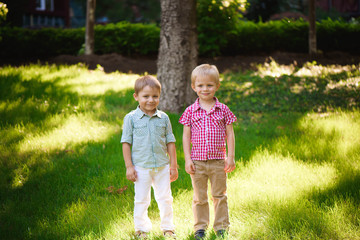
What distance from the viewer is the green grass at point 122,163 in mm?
3182

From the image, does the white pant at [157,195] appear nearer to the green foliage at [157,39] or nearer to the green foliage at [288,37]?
the green foliage at [157,39]

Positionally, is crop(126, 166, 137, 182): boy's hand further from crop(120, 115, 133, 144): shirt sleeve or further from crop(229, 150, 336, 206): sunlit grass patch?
crop(229, 150, 336, 206): sunlit grass patch

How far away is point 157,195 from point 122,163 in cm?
163

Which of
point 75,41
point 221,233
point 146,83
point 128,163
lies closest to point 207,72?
point 146,83

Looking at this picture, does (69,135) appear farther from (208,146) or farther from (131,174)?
(208,146)

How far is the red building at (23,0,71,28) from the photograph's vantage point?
2661cm

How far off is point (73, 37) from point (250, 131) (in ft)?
35.6

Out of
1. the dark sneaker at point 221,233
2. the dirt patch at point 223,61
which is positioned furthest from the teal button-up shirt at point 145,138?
the dirt patch at point 223,61

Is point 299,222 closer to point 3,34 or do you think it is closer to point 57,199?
point 57,199

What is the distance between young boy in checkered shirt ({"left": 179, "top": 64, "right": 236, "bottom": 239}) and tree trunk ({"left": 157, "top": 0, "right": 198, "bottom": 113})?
3796mm

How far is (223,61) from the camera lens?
12.6 meters

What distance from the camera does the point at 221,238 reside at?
2.83m

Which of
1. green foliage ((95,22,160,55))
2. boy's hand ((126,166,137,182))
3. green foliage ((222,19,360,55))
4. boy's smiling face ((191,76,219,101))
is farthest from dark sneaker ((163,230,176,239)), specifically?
green foliage ((95,22,160,55))

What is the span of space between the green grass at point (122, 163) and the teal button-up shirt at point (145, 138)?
70 cm
